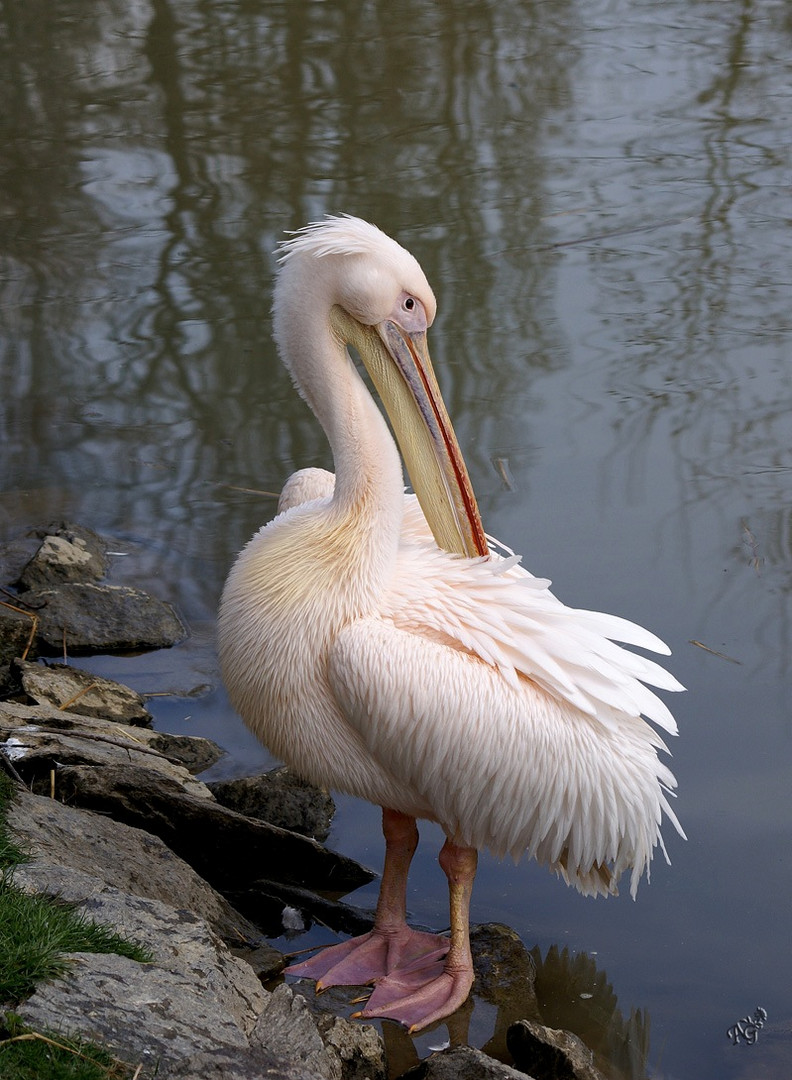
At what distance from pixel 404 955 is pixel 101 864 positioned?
35.1 inches

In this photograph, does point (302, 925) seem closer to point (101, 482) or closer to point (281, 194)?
point (101, 482)

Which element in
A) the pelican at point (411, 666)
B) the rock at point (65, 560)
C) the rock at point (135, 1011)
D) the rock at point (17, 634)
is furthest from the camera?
the rock at point (65, 560)

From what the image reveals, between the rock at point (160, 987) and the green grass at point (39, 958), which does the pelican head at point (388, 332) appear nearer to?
the rock at point (160, 987)

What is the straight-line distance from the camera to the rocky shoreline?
8.02 ft

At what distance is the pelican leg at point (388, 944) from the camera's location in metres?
3.47

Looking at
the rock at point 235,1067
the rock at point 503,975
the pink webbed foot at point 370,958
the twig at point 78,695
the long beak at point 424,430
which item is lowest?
the rock at point 503,975

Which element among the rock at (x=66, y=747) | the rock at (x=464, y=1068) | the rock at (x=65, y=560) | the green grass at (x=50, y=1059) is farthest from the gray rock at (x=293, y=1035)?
the rock at (x=65, y=560)

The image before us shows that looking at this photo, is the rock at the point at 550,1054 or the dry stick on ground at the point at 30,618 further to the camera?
the dry stick on ground at the point at 30,618

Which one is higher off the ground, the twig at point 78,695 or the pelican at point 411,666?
the pelican at point 411,666

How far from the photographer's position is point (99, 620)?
4.92 m

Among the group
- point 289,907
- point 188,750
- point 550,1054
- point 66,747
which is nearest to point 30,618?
point 188,750

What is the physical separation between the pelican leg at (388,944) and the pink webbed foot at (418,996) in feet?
0.14

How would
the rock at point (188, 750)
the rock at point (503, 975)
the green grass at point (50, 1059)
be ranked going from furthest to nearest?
the rock at point (188, 750), the rock at point (503, 975), the green grass at point (50, 1059)

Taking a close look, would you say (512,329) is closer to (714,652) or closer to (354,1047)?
(714,652)
